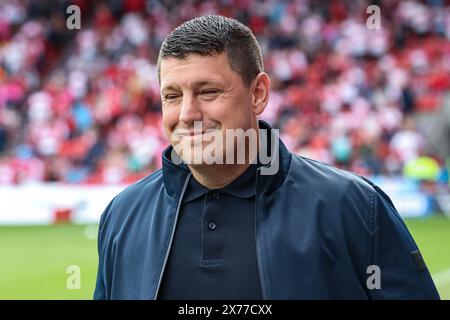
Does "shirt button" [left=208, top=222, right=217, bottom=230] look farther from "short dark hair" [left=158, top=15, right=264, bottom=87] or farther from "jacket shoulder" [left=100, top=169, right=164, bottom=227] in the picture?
"short dark hair" [left=158, top=15, right=264, bottom=87]

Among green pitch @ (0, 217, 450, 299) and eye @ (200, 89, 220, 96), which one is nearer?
eye @ (200, 89, 220, 96)

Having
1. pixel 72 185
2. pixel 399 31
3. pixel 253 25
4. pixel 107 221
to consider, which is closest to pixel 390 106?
pixel 399 31

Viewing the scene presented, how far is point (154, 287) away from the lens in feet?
7.84

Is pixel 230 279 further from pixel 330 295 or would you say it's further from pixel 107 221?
pixel 107 221

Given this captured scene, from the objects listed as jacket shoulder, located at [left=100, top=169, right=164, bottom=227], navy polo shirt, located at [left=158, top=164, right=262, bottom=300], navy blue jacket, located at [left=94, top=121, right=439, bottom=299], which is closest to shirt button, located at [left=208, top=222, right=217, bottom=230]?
navy polo shirt, located at [left=158, top=164, right=262, bottom=300]

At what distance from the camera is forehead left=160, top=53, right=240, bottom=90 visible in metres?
2.42

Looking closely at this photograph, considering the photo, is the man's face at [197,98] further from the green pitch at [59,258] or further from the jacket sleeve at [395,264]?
the green pitch at [59,258]

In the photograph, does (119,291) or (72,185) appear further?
(72,185)

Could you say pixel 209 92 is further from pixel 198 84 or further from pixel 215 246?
pixel 215 246

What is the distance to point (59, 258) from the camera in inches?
456

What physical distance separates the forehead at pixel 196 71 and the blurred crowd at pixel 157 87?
44.6 feet

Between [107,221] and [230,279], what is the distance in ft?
1.55

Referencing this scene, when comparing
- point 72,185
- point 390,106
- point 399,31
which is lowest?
point 72,185

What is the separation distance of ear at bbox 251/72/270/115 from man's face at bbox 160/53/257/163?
12 cm
